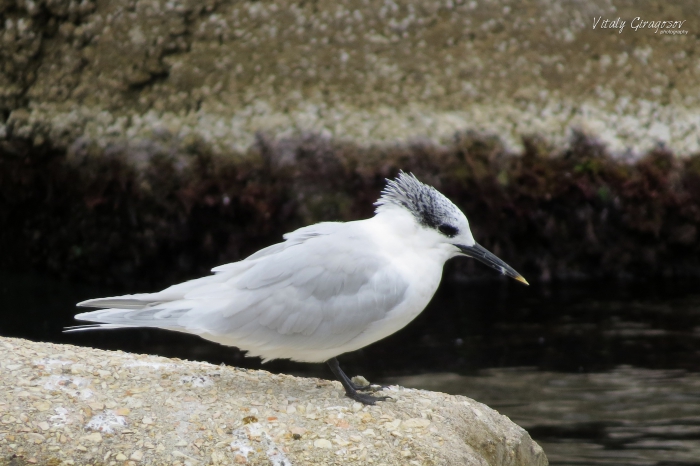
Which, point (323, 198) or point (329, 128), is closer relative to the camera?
point (323, 198)

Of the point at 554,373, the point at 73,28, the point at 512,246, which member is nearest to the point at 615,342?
the point at 554,373

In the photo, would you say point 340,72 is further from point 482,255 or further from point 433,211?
point 433,211

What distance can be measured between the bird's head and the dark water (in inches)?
74.3

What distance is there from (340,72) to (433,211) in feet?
17.3

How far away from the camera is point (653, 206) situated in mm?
9492

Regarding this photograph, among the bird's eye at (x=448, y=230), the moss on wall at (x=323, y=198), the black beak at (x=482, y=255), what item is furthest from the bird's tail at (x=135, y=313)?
the moss on wall at (x=323, y=198)

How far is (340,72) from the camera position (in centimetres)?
971

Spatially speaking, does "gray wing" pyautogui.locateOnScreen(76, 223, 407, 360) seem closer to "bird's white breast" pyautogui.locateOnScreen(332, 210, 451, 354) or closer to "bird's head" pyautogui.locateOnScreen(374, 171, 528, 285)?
"bird's white breast" pyautogui.locateOnScreen(332, 210, 451, 354)

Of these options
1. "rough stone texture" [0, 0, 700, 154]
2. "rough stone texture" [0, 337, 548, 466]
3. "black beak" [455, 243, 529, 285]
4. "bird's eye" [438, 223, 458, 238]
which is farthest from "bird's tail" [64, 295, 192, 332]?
"rough stone texture" [0, 0, 700, 154]

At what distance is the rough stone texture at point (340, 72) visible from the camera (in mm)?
9562

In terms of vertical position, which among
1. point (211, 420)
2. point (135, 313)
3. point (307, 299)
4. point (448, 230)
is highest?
point (448, 230)

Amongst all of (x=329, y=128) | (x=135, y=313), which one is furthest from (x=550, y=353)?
(x=135, y=313)

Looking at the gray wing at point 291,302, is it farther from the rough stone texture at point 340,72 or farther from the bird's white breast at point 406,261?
the rough stone texture at point 340,72

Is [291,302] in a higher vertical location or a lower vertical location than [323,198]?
lower
